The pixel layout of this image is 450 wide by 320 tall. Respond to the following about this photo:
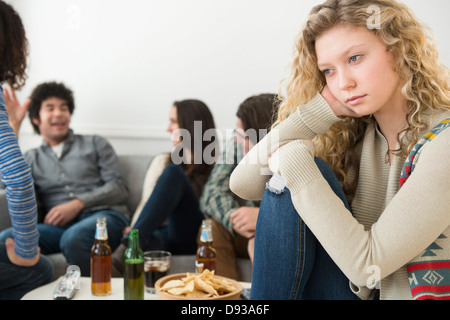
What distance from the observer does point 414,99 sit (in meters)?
1.00

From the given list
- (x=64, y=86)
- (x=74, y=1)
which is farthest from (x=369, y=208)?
(x=74, y=1)

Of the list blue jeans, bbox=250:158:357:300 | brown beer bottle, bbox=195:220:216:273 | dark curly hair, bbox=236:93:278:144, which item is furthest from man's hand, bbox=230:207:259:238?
blue jeans, bbox=250:158:357:300

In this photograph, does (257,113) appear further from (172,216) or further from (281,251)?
(281,251)

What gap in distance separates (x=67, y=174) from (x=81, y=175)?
7cm

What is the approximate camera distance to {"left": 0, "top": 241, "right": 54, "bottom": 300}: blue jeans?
155 centimetres

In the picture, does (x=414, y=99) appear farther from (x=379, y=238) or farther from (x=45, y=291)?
(x=45, y=291)

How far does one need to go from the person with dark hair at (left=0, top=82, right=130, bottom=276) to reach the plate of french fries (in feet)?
3.36

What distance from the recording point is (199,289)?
1.23m

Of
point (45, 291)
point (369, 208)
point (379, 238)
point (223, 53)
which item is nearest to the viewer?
point (379, 238)

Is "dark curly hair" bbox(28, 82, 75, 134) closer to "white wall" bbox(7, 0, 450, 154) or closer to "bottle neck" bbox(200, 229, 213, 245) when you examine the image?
"white wall" bbox(7, 0, 450, 154)

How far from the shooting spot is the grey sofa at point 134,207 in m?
1.95

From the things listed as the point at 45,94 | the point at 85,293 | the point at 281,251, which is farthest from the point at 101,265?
the point at 45,94
